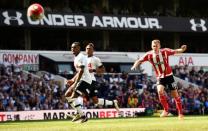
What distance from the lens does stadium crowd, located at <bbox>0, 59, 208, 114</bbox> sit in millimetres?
31594

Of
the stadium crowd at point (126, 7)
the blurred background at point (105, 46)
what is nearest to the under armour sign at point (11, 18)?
the blurred background at point (105, 46)

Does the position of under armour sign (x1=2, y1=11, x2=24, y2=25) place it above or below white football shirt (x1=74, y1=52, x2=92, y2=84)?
above


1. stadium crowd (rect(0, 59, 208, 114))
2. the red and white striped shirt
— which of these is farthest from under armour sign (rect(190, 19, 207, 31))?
the red and white striped shirt

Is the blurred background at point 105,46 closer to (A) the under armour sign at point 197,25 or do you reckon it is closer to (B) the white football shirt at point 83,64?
(A) the under armour sign at point 197,25

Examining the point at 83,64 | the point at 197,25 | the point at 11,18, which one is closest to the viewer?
the point at 83,64

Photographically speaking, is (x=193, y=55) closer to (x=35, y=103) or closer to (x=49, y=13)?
(x=49, y=13)

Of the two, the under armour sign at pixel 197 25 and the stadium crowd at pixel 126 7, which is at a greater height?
the stadium crowd at pixel 126 7

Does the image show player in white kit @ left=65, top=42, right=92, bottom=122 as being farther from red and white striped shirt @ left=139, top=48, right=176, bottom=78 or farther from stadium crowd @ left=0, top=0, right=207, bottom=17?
stadium crowd @ left=0, top=0, right=207, bottom=17

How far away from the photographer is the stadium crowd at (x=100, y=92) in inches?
1244

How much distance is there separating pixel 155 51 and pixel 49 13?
20.2 meters

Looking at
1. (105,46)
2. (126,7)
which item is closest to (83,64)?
(105,46)

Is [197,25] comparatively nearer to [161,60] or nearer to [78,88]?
[161,60]

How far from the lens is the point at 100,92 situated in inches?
1355

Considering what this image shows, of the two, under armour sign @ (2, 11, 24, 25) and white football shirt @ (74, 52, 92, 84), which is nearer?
white football shirt @ (74, 52, 92, 84)
